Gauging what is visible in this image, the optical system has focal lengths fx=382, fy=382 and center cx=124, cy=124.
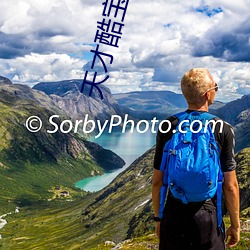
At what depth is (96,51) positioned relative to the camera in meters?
52.9

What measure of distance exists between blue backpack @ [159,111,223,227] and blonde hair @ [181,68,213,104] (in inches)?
25.1

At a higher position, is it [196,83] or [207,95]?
[196,83]

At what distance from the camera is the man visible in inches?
422

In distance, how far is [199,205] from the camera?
34.8 feet

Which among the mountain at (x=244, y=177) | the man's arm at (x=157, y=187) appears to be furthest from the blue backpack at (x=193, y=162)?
the mountain at (x=244, y=177)

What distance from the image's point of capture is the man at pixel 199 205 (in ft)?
35.1

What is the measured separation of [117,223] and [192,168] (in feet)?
542

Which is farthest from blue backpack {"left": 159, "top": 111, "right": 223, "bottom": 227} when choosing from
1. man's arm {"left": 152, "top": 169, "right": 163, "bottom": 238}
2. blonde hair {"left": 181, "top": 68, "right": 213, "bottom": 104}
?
blonde hair {"left": 181, "top": 68, "right": 213, "bottom": 104}

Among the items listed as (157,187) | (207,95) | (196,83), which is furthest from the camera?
(157,187)

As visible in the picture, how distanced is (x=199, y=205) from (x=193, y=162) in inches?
54.5

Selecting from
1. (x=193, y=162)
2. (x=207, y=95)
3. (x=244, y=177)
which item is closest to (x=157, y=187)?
(x=193, y=162)

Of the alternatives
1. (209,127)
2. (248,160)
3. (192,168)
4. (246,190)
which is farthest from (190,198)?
(248,160)

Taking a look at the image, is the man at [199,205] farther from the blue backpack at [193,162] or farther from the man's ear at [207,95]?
the blue backpack at [193,162]

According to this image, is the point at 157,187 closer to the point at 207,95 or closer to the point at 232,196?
the point at 232,196
